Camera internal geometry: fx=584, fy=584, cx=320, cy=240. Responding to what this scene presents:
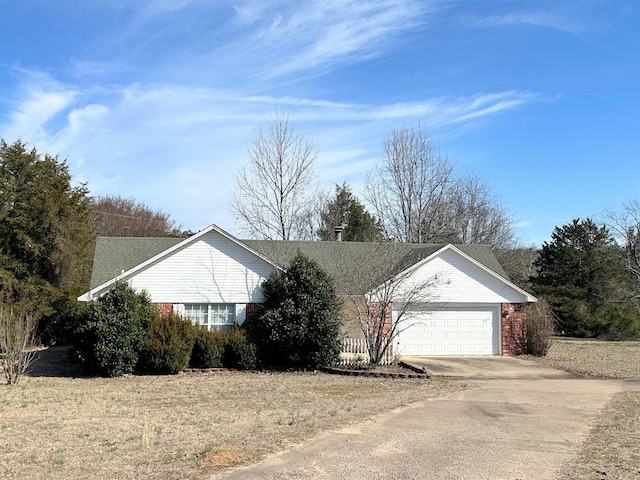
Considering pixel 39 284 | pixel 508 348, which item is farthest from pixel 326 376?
pixel 39 284

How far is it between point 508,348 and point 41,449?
18.8m

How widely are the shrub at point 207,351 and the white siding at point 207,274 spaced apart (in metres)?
2.34

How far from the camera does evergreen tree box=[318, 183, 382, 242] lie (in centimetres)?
4412

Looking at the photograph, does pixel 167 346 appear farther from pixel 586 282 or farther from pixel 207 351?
pixel 586 282

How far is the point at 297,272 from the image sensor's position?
1992cm

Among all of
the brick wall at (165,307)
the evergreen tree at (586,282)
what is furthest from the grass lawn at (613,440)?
the evergreen tree at (586,282)

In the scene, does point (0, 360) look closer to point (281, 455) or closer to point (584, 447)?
point (281, 455)

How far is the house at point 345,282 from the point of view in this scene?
21281mm

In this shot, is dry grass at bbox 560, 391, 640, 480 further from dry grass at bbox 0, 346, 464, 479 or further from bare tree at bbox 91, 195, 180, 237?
bare tree at bbox 91, 195, 180, 237

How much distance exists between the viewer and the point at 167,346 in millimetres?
18156

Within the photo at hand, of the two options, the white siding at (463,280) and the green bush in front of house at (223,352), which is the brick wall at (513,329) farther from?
the green bush in front of house at (223,352)

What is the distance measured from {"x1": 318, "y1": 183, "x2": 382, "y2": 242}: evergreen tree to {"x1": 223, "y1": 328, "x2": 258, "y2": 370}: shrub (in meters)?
24.0

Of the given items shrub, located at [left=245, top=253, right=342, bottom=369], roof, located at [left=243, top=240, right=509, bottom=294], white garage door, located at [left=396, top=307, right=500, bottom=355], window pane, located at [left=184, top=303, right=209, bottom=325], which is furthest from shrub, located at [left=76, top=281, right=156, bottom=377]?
white garage door, located at [left=396, top=307, right=500, bottom=355]

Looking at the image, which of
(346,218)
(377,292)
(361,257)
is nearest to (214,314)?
(361,257)
